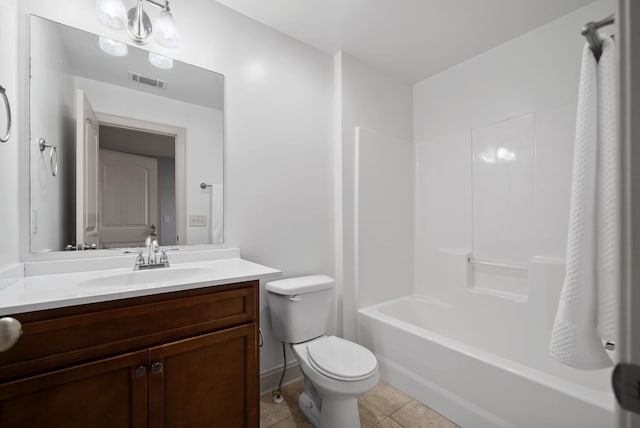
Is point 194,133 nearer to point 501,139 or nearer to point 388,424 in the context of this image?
point 388,424

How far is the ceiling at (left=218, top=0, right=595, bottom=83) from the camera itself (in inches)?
70.0

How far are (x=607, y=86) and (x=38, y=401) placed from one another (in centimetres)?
174

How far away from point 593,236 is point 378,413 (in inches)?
61.8

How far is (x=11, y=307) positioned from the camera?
0.81 m

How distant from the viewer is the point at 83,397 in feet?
3.08

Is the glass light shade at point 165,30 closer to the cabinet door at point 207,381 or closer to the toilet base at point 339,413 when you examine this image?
the cabinet door at point 207,381

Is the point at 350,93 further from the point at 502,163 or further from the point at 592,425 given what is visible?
the point at 592,425

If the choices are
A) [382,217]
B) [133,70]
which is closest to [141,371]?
[133,70]

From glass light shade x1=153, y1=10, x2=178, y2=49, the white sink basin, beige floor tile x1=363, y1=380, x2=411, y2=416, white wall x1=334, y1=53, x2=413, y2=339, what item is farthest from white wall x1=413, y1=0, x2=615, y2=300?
glass light shade x1=153, y1=10, x2=178, y2=49

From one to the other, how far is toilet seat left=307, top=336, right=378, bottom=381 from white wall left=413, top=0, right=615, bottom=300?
1.25m

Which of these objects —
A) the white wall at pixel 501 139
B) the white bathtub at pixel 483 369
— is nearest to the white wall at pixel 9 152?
the white bathtub at pixel 483 369

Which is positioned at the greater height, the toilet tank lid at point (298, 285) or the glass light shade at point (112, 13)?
the glass light shade at point (112, 13)

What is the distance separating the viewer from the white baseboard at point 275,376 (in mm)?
1904

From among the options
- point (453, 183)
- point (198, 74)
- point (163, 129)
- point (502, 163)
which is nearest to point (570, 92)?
point (502, 163)
